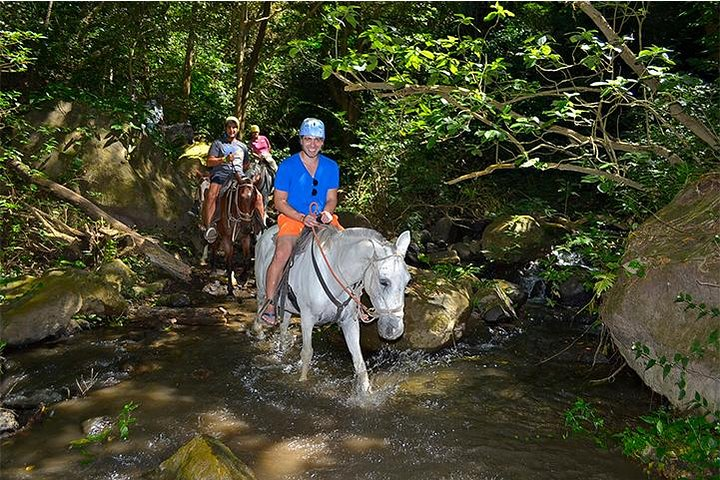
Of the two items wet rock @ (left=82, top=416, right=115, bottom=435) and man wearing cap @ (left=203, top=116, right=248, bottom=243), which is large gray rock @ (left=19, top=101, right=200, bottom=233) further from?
wet rock @ (left=82, top=416, right=115, bottom=435)

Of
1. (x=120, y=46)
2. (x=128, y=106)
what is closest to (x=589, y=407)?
(x=128, y=106)

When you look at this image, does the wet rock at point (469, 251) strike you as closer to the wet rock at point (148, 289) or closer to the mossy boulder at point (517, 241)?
the mossy boulder at point (517, 241)

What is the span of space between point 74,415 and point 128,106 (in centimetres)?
893

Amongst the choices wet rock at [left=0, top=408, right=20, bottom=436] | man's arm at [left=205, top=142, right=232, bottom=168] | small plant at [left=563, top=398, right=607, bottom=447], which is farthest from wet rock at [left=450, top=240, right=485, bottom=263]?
wet rock at [left=0, top=408, right=20, bottom=436]

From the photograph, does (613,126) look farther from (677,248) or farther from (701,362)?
(701,362)

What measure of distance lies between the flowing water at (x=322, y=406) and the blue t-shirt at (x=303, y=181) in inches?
79.5

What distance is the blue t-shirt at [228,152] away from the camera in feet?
31.2

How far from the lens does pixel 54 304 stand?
629 cm

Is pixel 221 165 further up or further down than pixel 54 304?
further up

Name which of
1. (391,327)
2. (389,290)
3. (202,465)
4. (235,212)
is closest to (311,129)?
(389,290)

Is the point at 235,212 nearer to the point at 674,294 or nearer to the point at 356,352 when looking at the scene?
the point at 356,352

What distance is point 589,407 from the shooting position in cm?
488

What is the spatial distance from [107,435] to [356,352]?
2328 millimetres

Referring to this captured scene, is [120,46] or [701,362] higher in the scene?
[120,46]
